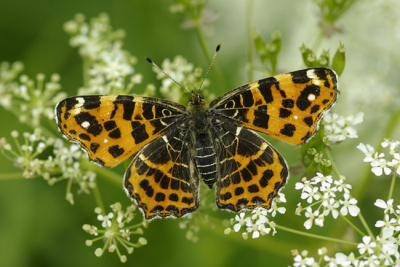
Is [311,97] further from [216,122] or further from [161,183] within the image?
[161,183]

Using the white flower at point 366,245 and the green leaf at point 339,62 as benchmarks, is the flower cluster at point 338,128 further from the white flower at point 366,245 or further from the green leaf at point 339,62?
the white flower at point 366,245

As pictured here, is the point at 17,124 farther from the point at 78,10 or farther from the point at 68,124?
the point at 68,124

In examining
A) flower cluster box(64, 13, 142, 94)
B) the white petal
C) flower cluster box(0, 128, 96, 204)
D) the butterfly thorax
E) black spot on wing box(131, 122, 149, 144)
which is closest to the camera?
the white petal

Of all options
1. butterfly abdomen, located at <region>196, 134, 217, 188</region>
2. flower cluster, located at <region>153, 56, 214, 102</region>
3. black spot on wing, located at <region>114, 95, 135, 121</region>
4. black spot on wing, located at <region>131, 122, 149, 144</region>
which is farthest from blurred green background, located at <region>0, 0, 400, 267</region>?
black spot on wing, located at <region>114, 95, 135, 121</region>

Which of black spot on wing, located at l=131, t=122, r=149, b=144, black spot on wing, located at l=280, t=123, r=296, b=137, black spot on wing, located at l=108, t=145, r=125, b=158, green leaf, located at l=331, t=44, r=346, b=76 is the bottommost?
black spot on wing, located at l=108, t=145, r=125, b=158

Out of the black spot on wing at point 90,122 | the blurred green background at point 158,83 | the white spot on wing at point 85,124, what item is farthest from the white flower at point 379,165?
the white spot on wing at point 85,124

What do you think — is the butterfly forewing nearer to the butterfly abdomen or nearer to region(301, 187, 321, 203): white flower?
the butterfly abdomen
